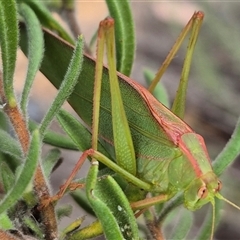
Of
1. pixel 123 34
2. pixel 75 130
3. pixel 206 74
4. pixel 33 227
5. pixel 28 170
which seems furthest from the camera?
pixel 206 74

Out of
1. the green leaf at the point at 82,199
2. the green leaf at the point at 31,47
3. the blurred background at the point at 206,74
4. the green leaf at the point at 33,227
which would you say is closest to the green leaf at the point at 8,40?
the green leaf at the point at 31,47

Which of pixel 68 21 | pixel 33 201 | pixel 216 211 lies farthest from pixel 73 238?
pixel 68 21

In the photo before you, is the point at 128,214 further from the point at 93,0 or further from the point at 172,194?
the point at 93,0

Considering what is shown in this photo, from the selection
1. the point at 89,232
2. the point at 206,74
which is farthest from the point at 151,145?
the point at 206,74

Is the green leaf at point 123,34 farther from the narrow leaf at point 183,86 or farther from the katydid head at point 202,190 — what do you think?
the katydid head at point 202,190

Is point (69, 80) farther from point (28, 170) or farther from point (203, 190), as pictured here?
point (203, 190)

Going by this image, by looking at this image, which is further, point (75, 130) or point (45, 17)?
point (45, 17)
